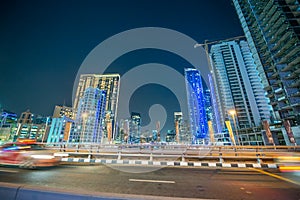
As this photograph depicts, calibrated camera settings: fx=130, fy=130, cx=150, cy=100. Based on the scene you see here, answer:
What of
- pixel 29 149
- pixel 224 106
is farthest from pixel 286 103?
pixel 29 149

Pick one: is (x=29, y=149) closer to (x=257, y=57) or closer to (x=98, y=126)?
(x=257, y=57)

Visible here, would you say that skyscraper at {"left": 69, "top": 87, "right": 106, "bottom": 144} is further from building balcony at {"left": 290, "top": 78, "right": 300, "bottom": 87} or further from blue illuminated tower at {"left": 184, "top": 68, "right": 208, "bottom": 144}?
building balcony at {"left": 290, "top": 78, "right": 300, "bottom": 87}

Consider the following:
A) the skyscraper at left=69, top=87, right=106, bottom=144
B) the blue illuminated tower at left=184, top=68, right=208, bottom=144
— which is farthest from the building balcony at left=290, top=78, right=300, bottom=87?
the skyscraper at left=69, top=87, right=106, bottom=144

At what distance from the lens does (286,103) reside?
114 ft

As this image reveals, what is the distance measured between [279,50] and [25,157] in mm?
54234

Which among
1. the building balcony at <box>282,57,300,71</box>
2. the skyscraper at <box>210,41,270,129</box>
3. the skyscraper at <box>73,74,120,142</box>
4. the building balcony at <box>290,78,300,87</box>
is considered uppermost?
the skyscraper at <box>73,74,120,142</box>

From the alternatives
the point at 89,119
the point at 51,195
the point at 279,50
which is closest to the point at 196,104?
the point at 89,119

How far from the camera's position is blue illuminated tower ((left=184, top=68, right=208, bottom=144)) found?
5236 inches

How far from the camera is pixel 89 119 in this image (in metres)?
104

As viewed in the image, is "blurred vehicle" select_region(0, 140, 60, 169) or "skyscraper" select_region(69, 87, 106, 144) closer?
"blurred vehicle" select_region(0, 140, 60, 169)

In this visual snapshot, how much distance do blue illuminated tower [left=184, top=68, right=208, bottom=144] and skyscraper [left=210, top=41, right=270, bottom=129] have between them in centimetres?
5959

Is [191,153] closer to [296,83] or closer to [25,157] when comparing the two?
[25,157]

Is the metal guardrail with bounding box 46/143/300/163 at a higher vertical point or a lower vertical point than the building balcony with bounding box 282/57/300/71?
lower

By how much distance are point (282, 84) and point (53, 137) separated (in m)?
116
